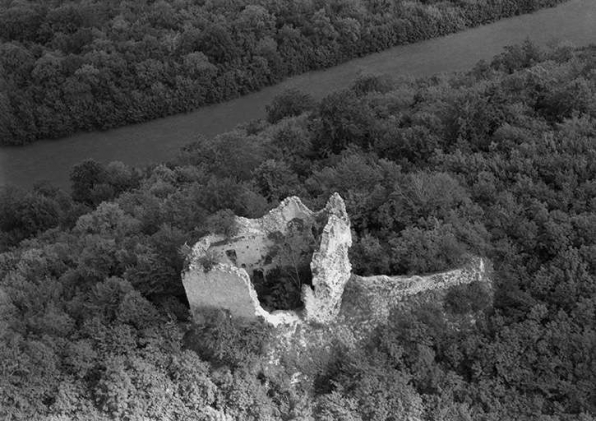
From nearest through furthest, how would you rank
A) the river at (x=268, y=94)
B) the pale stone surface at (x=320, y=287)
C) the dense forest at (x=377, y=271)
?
1. the dense forest at (x=377, y=271)
2. the pale stone surface at (x=320, y=287)
3. the river at (x=268, y=94)

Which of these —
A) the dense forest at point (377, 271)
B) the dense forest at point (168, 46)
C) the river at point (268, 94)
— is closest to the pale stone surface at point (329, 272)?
the dense forest at point (377, 271)

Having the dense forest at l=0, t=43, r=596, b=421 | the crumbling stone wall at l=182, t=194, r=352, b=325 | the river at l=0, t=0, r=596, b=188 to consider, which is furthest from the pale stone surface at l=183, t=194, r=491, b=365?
the river at l=0, t=0, r=596, b=188

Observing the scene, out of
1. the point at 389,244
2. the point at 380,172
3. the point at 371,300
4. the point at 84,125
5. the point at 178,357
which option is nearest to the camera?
the point at 178,357

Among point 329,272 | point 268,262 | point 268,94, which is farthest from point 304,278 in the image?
point 268,94

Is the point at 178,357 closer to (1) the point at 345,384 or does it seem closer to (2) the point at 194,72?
(1) the point at 345,384

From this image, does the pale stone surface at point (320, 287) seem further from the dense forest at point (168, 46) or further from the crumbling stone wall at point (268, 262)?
the dense forest at point (168, 46)

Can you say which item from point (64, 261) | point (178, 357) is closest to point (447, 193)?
point (178, 357)
